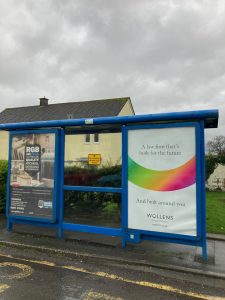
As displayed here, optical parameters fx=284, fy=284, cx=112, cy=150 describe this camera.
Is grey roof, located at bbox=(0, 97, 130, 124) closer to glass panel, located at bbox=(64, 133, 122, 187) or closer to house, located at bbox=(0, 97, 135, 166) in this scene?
house, located at bbox=(0, 97, 135, 166)

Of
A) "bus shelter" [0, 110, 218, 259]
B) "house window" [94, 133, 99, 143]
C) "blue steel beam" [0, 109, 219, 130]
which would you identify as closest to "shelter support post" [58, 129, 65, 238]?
"bus shelter" [0, 110, 218, 259]

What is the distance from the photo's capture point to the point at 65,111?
3109 centimetres

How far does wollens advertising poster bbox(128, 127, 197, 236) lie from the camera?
193 inches

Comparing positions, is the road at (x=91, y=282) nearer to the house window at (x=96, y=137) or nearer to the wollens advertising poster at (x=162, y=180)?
the wollens advertising poster at (x=162, y=180)

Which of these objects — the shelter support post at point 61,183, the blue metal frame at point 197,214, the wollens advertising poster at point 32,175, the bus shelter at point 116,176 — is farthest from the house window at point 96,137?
the blue metal frame at point 197,214

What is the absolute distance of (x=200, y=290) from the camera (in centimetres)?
378

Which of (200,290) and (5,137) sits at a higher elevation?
(5,137)

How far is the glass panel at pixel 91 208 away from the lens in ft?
19.0

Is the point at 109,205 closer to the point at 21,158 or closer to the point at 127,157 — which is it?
the point at 127,157

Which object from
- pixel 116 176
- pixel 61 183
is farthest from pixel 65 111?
pixel 116 176

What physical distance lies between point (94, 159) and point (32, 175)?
1.41 meters

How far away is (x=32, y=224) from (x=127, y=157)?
2.65 m

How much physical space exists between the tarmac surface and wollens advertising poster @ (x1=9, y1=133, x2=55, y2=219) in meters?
0.61

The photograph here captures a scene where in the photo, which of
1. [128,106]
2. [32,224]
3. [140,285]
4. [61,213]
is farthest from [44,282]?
Result: [128,106]
